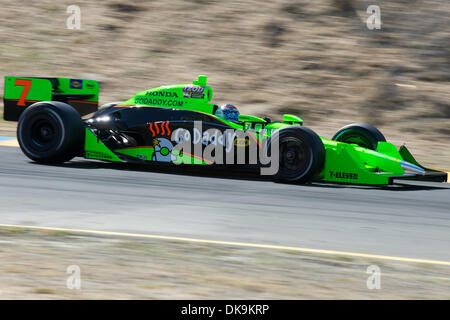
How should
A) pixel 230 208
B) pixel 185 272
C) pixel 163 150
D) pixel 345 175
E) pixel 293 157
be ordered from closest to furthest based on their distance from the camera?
pixel 185 272 < pixel 230 208 < pixel 345 175 < pixel 293 157 < pixel 163 150

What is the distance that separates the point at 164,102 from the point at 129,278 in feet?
17.1

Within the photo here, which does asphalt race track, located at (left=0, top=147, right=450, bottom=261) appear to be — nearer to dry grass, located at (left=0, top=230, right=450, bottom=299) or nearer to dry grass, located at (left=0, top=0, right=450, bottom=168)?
dry grass, located at (left=0, top=230, right=450, bottom=299)

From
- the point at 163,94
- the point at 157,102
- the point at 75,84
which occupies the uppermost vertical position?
the point at 75,84

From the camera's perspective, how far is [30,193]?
8.04 m

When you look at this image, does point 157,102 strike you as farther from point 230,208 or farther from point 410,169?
point 410,169

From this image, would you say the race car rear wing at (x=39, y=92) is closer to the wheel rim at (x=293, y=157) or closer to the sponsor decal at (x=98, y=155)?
the sponsor decal at (x=98, y=155)

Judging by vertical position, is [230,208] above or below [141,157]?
below

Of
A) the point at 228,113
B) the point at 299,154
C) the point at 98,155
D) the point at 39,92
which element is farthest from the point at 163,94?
the point at 299,154

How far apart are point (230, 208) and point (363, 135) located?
3.64m

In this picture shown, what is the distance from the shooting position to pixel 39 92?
34.6 feet

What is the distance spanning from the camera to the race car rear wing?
34.6 ft

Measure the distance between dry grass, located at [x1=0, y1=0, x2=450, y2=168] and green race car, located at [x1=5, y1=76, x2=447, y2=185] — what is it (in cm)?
545

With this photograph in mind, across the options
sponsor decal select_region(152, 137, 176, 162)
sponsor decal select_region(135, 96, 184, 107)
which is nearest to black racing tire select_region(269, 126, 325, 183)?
sponsor decal select_region(152, 137, 176, 162)
